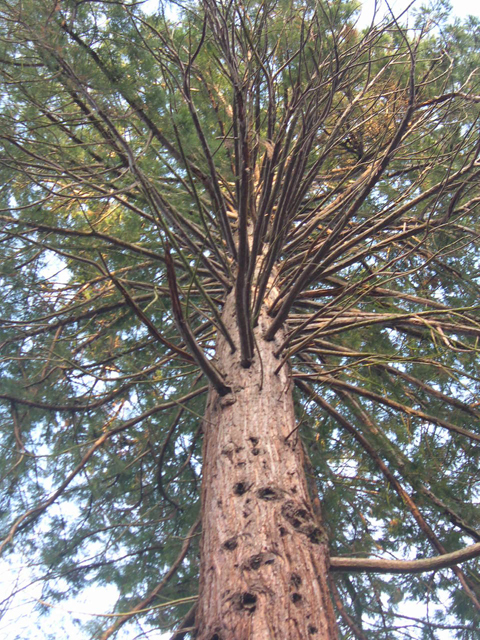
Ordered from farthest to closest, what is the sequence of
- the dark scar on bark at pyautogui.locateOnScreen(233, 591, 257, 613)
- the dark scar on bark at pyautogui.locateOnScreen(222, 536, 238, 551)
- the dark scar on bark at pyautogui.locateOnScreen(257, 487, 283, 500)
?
1. the dark scar on bark at pyautogui.locateOnScreen(257, 487, 283, 500)
2. the dark scar on bark at pyautogui.locateOnScreen(222, 536, 238, 551)
3. the dark scar on bark at pyautogui.locateOnScreen(233, 591, 257, 613)

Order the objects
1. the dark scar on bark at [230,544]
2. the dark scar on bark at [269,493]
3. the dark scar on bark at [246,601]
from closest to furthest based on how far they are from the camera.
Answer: the dark scar on bark at [246,601] → the dark scar on bark at [230,544] → the dark scar on bark at [269,493]

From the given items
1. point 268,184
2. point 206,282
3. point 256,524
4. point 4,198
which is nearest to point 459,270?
point 206,282

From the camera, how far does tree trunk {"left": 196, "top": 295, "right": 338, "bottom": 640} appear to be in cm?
166

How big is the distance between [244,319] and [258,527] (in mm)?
904

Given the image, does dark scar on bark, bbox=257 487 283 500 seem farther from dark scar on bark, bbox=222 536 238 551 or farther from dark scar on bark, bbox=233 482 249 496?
dark scar on bark, bbox=222 536 238 551

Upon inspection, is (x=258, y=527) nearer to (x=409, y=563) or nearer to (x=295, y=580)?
(x=295, y=580)

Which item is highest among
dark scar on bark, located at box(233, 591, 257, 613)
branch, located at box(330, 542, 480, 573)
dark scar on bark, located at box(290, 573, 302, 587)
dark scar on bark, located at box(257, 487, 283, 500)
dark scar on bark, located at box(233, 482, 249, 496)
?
dark scar on bark, located at box(233, 482, 249, 496)

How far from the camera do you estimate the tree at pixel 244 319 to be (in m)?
2.19

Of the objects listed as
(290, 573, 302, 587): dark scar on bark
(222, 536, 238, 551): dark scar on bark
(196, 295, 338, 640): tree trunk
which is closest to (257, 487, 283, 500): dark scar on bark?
(196, 295, 338, 640): tree trunk

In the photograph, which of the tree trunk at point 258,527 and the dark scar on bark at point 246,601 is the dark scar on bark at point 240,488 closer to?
the tree trunk at point 258,527

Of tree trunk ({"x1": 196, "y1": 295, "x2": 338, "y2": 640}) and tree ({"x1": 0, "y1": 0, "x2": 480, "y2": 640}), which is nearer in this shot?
tree trunk ({"x1": 196, "y1": 295, "x2": 338, "y2": 640})

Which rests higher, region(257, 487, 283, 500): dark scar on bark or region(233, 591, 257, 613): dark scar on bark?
region(257, 487, 283, 500): dark scar on bark

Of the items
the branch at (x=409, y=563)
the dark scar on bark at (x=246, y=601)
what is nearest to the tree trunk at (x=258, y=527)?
the dark scar on bark at (x=246, y=601)

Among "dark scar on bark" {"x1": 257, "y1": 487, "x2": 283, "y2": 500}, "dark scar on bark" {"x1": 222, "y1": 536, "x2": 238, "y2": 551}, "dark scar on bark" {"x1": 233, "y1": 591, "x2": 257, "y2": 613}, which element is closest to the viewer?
"dark scar on bark" {"x1": 233, "y1": 591, "x2": 257, "y2": 613}
